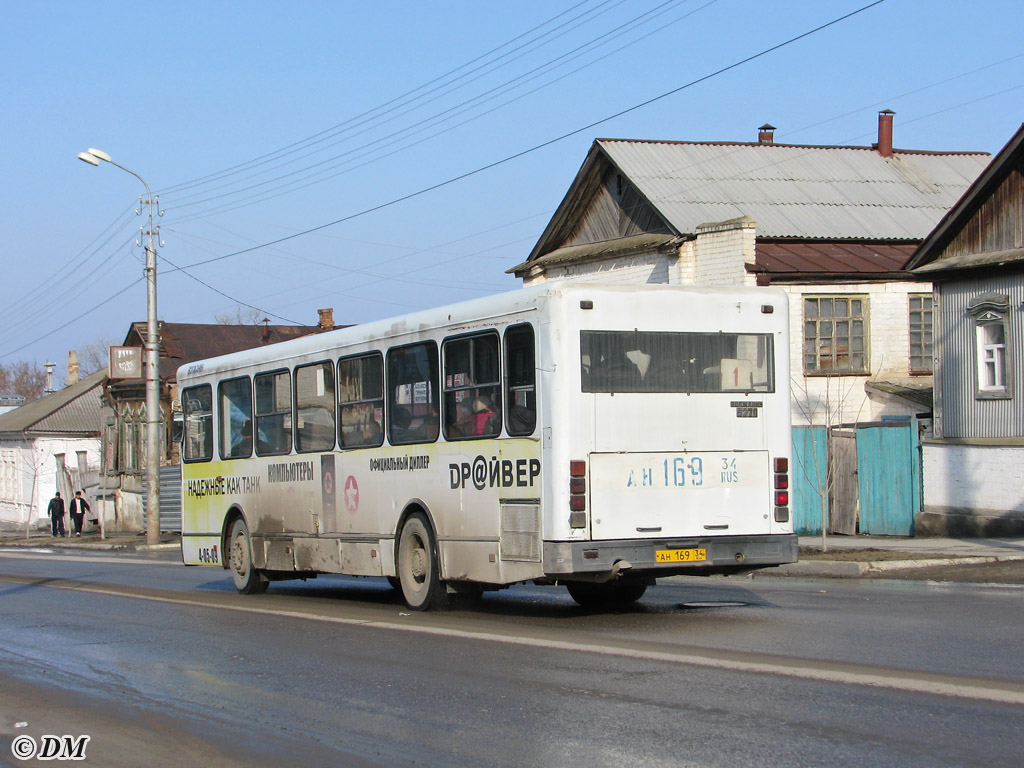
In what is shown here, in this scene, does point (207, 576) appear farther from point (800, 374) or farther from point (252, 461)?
point (800, 374)

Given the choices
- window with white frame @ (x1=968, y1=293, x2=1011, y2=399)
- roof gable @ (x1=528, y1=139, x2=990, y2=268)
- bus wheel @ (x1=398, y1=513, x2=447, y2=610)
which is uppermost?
roof gable @ (x1=528, y1=139, x2=990, y2=268)

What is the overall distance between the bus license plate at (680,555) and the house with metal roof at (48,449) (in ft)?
166

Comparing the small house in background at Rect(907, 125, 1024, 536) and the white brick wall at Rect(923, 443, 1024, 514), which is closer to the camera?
the white brick wall at Rect(923, 443, 1024, 514)

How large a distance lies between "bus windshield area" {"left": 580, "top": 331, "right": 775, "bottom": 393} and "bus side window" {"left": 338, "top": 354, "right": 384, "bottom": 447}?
10.9 ft

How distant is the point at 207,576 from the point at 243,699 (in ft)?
43.7

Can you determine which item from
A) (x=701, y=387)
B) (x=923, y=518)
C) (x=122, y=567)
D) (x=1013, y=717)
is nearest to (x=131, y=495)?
(x=122, y=567)

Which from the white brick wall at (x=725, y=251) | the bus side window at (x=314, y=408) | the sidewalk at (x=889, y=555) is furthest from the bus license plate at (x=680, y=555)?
the white brick wall at (x=725, y=251)

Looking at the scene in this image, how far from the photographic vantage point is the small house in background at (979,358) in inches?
877

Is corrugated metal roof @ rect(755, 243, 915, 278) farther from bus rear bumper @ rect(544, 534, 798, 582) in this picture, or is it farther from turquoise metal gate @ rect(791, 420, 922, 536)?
bus rear bumper @ rect(544, 534, 798, 582)

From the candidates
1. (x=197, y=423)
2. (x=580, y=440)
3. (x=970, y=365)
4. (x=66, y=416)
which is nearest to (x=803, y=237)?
(x=970, y=365)

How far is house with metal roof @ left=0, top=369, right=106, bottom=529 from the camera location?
196 feet

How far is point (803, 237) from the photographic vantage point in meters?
31.7

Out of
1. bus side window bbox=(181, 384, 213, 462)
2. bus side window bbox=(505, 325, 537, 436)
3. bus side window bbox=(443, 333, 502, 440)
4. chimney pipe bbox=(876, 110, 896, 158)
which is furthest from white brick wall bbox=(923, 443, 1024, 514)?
chimney pipe bbox=(876, 110, 896, 158)

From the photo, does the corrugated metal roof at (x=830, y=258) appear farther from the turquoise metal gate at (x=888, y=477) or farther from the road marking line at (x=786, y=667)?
the road marking line at (x=786, y=667)
